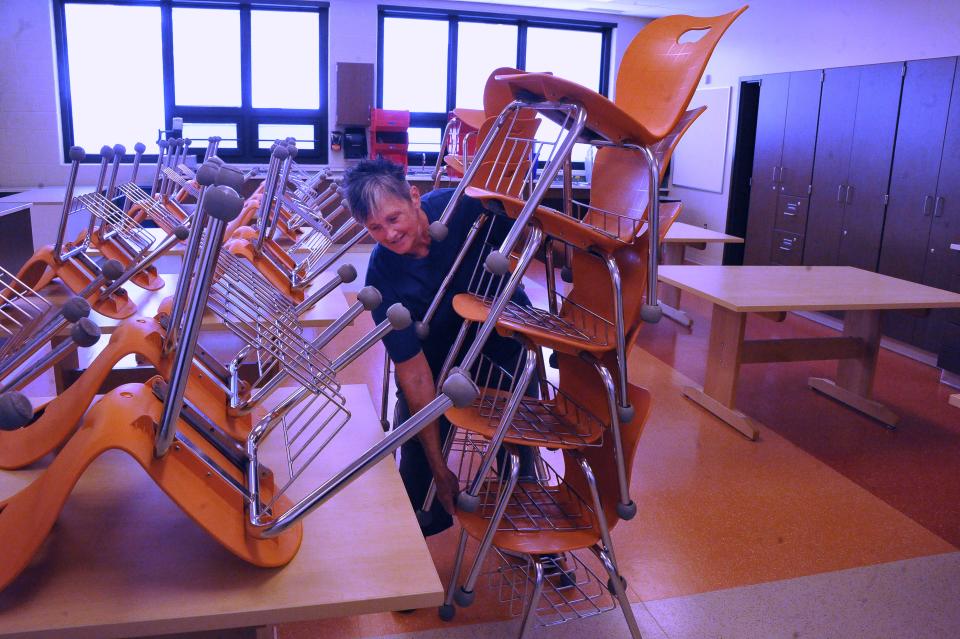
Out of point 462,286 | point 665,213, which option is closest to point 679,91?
point 665,213

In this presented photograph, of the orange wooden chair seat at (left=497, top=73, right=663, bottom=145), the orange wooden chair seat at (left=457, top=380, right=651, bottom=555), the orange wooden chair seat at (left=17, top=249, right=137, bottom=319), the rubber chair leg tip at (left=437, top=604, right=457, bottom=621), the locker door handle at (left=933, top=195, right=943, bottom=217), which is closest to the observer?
the orange wooden chair seat at (left=497, top=73, right=663, bottom=145)

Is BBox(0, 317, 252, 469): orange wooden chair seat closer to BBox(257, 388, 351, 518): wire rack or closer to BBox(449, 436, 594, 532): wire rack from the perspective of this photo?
BBox(257, 388, 351, 518): wire rack

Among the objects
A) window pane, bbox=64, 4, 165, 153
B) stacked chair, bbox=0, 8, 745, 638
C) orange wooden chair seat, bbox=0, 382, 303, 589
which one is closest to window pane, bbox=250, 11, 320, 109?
window pane, bbox=64, 4, 165, 153

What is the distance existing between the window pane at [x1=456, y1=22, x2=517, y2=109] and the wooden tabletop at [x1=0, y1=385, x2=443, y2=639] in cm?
705

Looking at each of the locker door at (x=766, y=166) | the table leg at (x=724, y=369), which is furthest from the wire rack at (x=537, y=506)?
the locker door at (x=766, y=166)

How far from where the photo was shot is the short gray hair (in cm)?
185

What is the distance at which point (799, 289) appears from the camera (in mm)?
3752

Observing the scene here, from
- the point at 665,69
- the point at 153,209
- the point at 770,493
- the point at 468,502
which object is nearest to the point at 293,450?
the point at 468,502

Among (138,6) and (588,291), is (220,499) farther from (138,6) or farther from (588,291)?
(138,6)

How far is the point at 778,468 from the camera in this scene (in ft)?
10.8

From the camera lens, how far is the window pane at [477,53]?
7.79 m

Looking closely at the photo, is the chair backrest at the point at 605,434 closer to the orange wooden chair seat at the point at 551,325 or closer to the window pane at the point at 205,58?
the orange wooden chair seat at the point at 551,325

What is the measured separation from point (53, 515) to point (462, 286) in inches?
50.7

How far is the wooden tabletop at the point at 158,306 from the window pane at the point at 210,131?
450 centimetres
